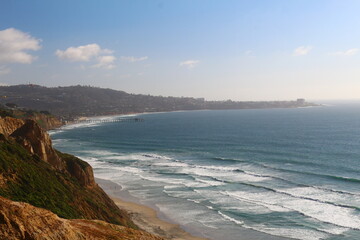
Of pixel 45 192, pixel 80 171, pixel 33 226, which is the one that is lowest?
pixel 80 171

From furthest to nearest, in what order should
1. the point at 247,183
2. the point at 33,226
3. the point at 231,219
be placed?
1. the point at 247,183
2. the point at 231,219
3. the point at 33,226

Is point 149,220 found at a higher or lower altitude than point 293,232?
higher

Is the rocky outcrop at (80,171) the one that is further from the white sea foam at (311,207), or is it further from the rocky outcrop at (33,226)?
the rocky outcrop at (33,226)

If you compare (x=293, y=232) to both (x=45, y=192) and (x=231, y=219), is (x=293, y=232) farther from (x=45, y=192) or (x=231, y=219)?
(x=45, y=192)

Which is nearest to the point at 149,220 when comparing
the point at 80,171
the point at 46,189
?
the point at 80,171

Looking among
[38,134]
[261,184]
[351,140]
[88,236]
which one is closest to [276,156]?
[261,184]

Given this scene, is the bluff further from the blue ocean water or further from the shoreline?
the blue ocean water

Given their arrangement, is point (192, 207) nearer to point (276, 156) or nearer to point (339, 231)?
point (339, 231)

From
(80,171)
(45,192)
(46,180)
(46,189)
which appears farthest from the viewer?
(80,171)

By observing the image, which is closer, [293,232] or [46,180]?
[46,180]
